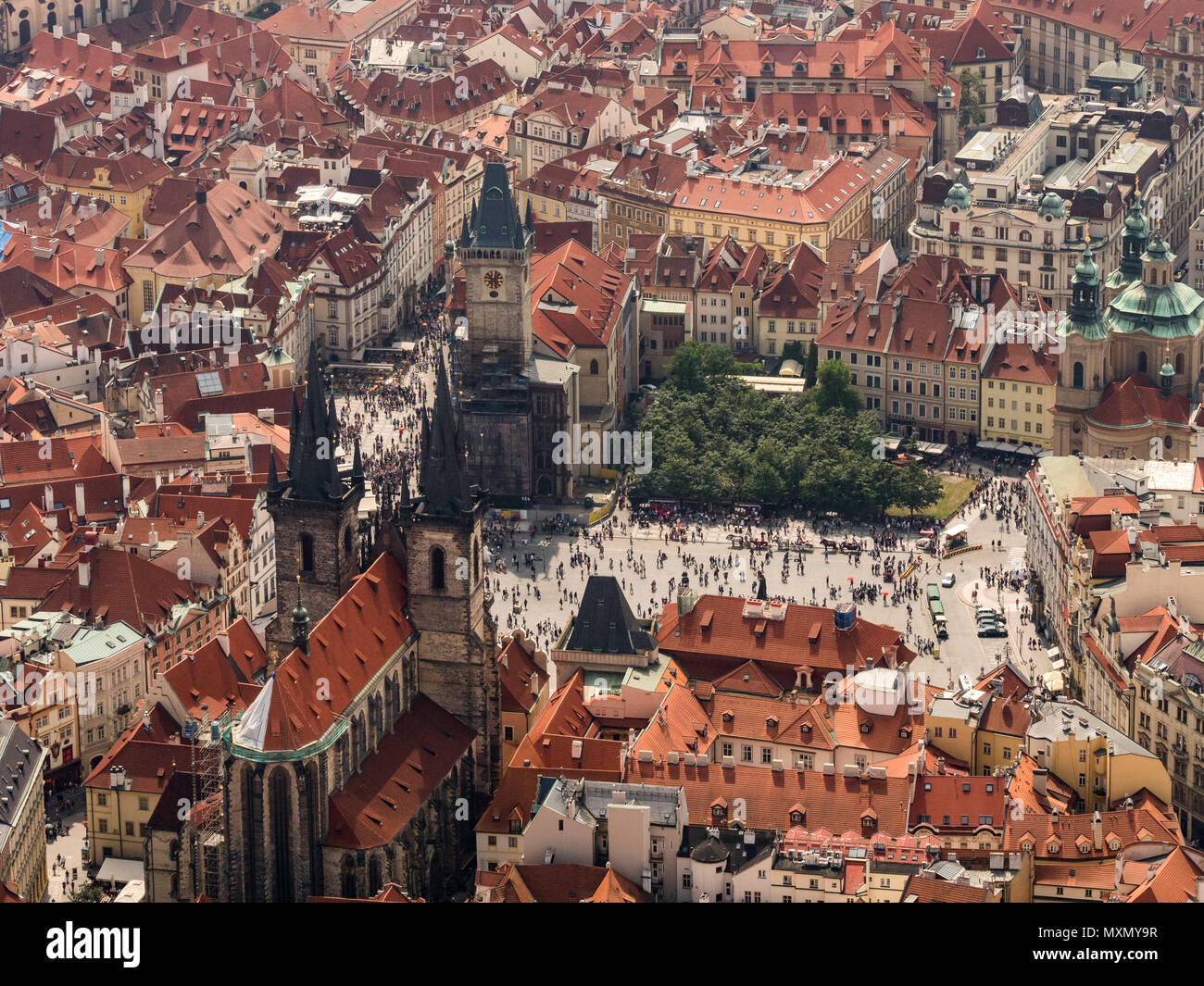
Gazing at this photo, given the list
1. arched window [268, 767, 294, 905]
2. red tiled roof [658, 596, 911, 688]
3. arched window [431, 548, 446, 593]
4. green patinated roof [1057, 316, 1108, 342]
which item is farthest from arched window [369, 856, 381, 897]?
green patinated roof [1057, 316, 1108, 342]

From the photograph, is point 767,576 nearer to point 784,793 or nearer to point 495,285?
point 495,285

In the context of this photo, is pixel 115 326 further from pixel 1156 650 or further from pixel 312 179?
pixel 1156 650

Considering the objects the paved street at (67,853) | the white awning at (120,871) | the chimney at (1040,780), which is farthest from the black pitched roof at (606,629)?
the paved street at (67,853)

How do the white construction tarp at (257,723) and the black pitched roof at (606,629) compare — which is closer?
the white construction tarp at (257,723)

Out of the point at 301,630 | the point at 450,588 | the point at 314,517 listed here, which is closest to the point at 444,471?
the point at 450,588

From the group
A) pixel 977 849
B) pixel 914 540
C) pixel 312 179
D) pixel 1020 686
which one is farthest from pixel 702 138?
pixel 977 849

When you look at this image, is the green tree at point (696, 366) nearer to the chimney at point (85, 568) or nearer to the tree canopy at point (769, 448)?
the tree canopy at point (769, 448)
